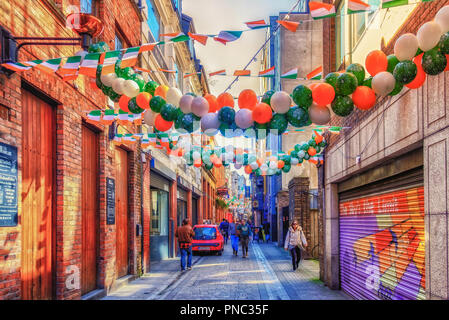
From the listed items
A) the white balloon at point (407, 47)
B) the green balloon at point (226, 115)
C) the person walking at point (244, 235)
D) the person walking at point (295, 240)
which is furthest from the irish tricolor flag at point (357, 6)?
the person walking at point (244, 235)

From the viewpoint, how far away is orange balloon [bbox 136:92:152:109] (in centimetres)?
598

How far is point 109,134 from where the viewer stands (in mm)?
10258

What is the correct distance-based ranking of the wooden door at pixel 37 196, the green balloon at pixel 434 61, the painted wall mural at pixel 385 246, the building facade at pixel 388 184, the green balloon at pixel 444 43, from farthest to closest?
the wooden door at pixel 37 196 < the painted wall mural at pixel 385 246 < the building facade at pixel 388 184 < the green balloon at pixel 434 61 < the green balloon at pixel 444 43

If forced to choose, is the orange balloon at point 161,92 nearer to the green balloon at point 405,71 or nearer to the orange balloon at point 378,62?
the orange balloon at point 378,62

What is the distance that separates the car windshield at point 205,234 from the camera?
21.1m

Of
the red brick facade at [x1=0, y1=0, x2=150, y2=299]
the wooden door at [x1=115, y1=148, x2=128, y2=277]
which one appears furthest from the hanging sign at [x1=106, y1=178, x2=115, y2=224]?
the wooden door at [x1=115, y1=148, x2=128, y2=277]

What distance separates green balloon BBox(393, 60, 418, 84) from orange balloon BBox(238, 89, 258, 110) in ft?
5.92

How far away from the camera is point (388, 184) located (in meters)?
7.59

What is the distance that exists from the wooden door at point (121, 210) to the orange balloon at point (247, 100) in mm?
6351

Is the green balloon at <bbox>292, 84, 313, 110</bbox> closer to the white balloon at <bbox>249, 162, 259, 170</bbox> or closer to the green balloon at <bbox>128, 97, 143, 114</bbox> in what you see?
the green balloon at <bbox>128, 97, 143, 114</bbox>
